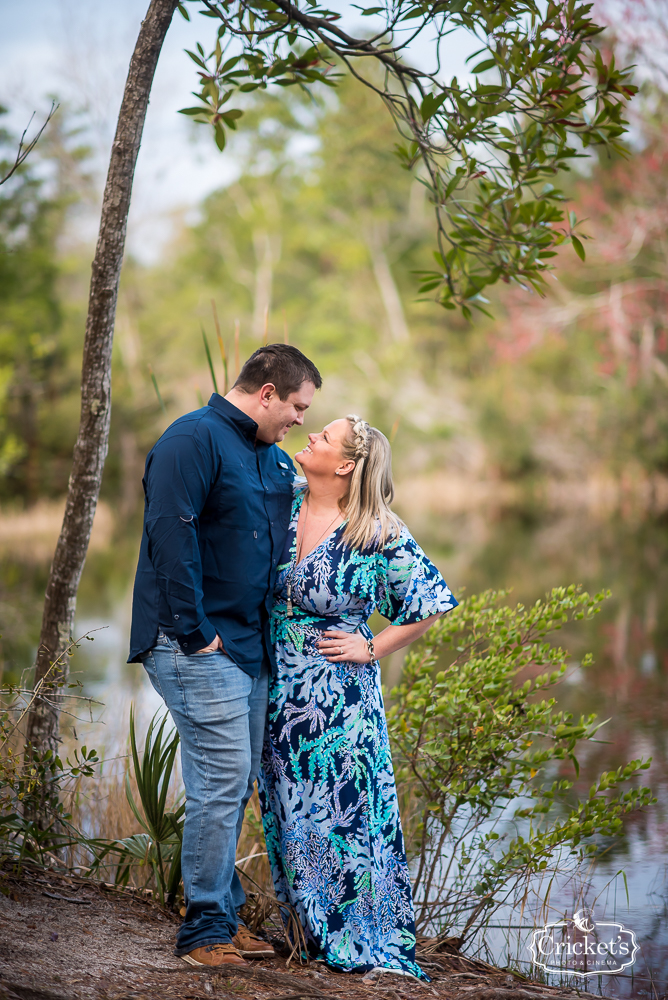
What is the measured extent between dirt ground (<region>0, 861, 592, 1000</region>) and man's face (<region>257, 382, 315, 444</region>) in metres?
1.62

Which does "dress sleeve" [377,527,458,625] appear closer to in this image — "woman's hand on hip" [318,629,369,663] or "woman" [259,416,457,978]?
"woman" [259,416,457,978]

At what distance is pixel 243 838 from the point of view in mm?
3922

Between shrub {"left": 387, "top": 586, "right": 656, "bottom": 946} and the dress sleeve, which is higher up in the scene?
the dress sleeve

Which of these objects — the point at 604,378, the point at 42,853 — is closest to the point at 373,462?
the point at 42,853

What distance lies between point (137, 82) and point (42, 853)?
2763 mm

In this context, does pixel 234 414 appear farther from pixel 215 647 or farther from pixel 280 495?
pixel 215 647

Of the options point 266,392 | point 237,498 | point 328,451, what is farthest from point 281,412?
point 237,498

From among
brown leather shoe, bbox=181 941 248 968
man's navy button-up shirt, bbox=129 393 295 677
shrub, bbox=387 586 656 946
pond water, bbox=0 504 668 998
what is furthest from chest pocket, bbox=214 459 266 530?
pond water, bbox=0 504 668 998

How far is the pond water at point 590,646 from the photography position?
4.26m

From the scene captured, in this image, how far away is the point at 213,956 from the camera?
265cm

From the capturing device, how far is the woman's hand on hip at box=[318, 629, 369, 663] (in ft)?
9.62

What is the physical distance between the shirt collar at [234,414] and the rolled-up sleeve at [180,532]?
0.81ft

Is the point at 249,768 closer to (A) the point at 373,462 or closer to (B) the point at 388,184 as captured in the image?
(A) the point at 373,462

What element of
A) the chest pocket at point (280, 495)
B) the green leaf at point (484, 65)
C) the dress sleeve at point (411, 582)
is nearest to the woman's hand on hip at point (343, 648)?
the dress sleeve at point (411, 582)
